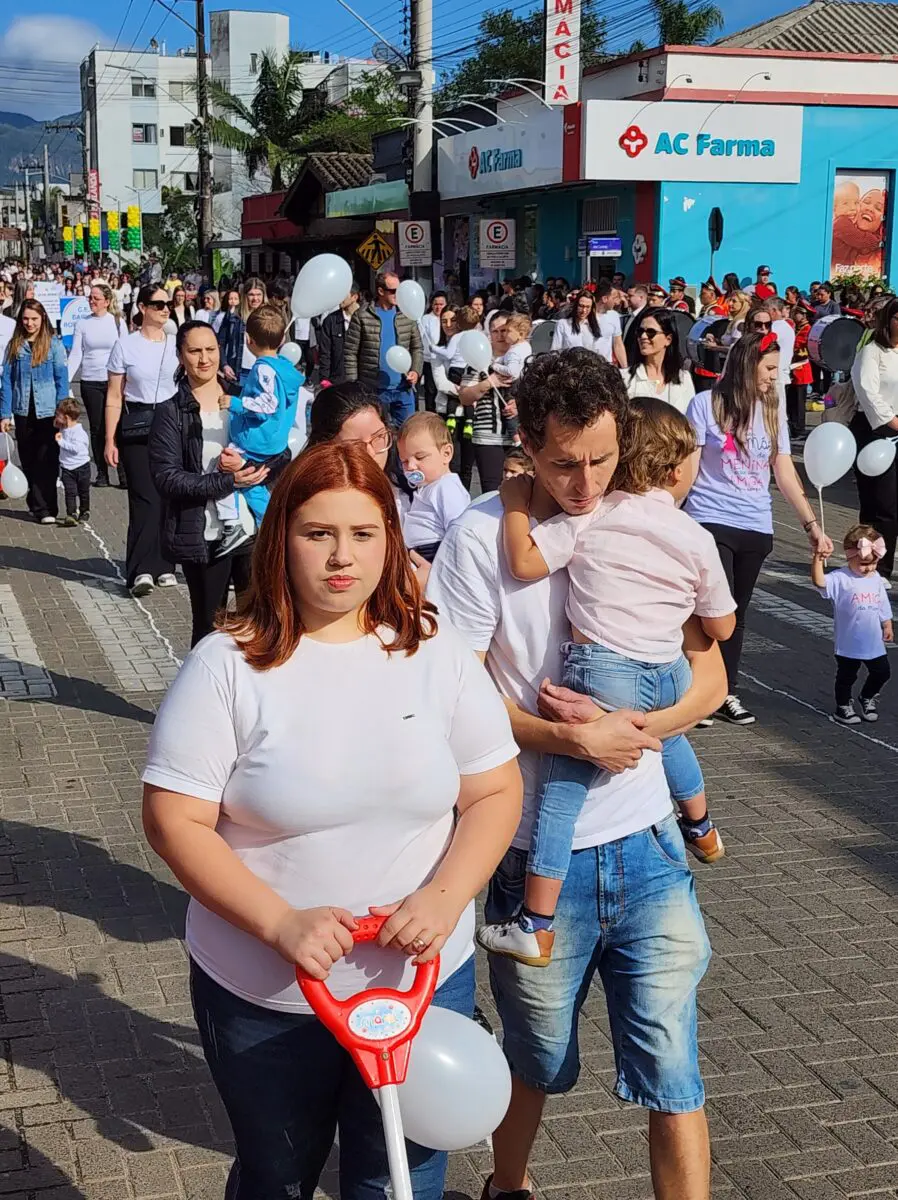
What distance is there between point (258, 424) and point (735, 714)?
2.87 metres

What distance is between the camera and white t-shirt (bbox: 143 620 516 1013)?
2.40m

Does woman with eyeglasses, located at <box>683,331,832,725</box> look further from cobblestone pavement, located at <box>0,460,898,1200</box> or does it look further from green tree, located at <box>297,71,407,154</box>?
green tree, located at <box>297,71,407,154</box>

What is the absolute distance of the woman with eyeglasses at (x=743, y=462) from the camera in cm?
715

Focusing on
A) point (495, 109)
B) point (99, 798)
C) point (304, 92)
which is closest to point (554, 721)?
point (99, 798)

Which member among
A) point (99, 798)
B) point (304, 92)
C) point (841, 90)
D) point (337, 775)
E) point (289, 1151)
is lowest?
point (99, 798)

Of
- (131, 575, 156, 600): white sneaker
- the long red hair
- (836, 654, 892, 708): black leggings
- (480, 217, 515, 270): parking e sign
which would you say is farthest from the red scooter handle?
(480, 217, 515, 270): parking e sign

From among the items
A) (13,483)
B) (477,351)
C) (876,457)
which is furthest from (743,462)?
(13,483)

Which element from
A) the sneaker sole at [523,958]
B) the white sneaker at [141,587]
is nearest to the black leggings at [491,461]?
the white sneaker at [141,587]

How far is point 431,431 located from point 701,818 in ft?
7.86

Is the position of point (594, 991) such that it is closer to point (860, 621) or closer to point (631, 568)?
point (631, 568)

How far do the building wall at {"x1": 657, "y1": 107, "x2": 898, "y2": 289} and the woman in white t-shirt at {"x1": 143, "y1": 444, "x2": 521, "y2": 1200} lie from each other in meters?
27.6

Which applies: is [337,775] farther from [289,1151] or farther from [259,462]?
[259,462]

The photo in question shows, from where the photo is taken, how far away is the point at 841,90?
3022cm

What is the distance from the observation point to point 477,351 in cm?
1257
